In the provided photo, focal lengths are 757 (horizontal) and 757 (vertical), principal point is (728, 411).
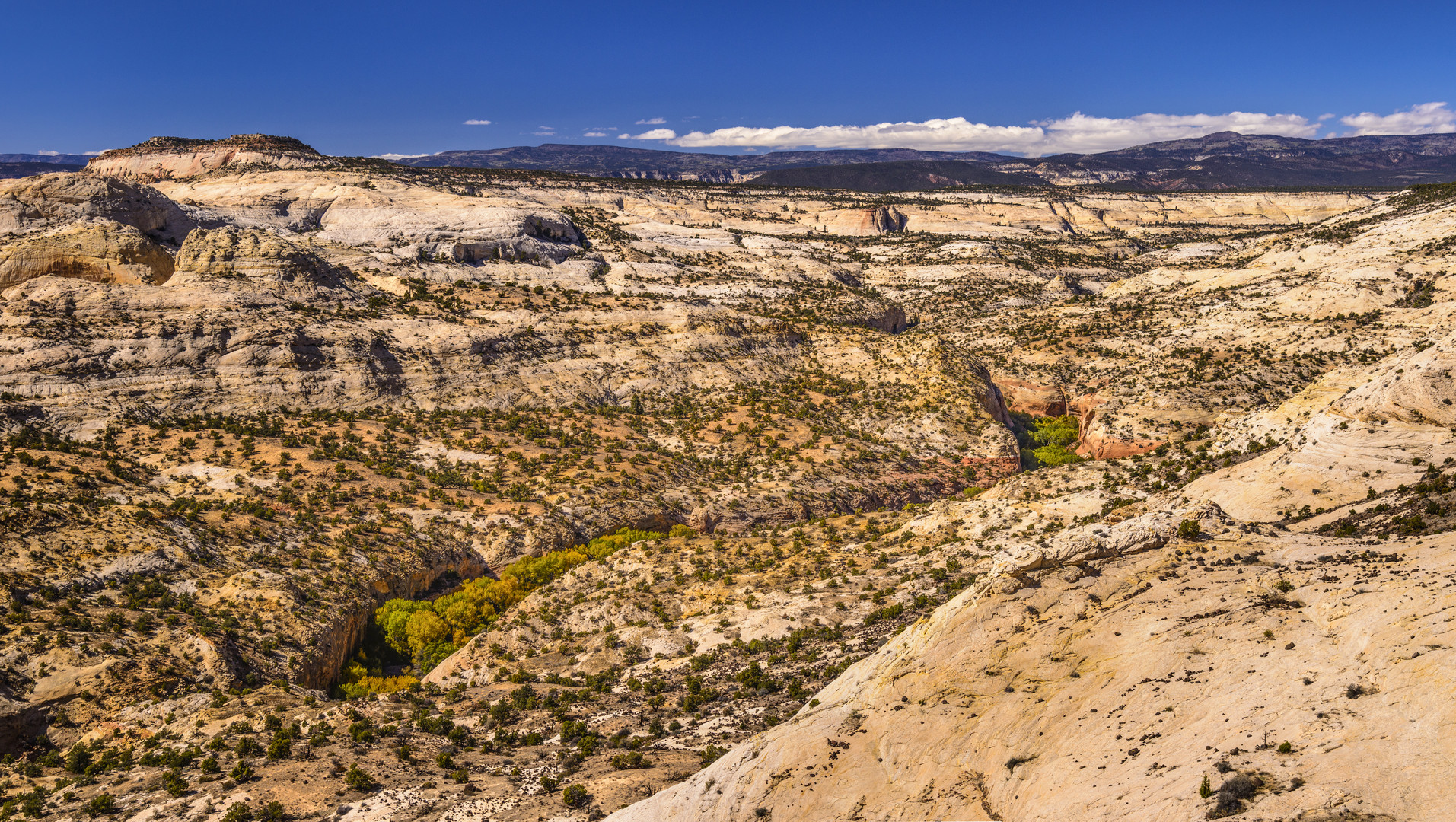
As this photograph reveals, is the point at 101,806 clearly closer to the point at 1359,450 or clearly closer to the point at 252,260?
the point at 1359,450

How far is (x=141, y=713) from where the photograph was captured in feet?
82.6

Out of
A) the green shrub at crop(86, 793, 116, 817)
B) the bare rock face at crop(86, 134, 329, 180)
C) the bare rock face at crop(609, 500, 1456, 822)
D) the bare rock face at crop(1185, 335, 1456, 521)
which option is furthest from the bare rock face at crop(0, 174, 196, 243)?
the bare rock face at crop(1185, 335, 1456, 521)

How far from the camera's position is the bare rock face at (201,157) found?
11495 centimetres

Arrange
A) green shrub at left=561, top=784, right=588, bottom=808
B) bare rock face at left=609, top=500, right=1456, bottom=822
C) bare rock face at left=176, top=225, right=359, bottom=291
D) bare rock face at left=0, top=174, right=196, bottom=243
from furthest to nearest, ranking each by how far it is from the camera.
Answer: bare rock face at left=0, top=174, right=196, bottom=243
bare rock face at left=176, top=225, right=359, bottom=291
green shrub at left=561, top=784, right=588, bottom=808
bare rock face at left=609, top=500, right=1456, bottom=822

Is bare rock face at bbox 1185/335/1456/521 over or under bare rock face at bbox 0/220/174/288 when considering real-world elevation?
under

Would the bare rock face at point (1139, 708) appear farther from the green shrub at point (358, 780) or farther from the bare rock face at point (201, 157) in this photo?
the bare rock face at point (201, 157)

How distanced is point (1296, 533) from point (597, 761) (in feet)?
72.2

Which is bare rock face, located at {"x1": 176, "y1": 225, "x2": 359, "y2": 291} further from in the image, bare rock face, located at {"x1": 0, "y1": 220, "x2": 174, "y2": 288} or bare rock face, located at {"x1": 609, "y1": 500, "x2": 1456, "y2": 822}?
bare rock face, located at {"x1": 609, "y1": 500, "x2": 1456, "y2": 822}

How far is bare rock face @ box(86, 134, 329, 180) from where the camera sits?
115 m

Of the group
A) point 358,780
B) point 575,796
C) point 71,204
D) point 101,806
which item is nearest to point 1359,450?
point 575,796

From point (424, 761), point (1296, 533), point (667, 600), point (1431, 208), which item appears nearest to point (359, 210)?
point (667, 600)

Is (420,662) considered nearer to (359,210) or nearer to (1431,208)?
(359,210)

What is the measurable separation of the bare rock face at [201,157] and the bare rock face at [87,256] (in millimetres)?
58145

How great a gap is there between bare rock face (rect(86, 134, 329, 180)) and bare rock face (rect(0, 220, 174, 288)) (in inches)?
2289
